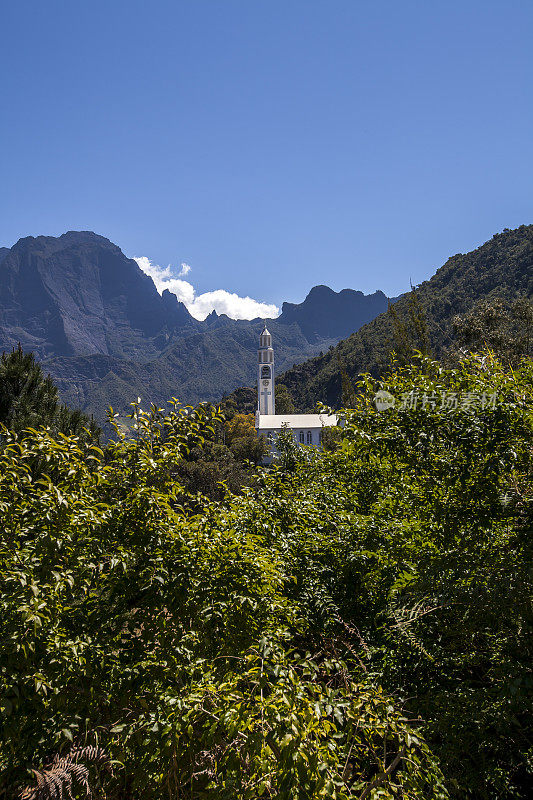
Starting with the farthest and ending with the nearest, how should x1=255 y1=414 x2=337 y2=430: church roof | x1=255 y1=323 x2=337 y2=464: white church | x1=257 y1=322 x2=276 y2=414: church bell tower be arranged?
x1=257 y1=322 x2=276 y2=414: church bell tower → x1=255 y1=414 x2=337 y2=430: church roof → x1=255 y1=323 x2=337 y2=464: white church

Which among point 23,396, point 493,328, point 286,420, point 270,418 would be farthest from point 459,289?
point 23,396

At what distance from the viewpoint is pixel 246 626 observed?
3398mm

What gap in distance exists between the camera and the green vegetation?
105 inches

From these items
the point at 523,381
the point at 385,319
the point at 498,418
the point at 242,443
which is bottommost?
the point at 242,443

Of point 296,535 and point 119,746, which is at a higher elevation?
point 296,535

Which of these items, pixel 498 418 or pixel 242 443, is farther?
pixel 242 443

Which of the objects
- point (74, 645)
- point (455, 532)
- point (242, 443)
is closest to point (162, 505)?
point (74, 645)

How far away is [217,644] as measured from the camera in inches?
135

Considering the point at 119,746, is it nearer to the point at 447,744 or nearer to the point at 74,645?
the point at 74,645

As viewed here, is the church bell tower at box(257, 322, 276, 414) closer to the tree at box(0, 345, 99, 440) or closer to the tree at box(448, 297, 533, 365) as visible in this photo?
the tree at box(448, 297, 533, 365)

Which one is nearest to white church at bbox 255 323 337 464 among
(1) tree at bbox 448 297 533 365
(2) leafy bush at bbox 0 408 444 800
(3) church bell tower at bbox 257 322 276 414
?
(3) church bell tower at bbox 257 322 276 414

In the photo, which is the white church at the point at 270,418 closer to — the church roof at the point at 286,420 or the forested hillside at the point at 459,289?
the church roof at the point at 286,420

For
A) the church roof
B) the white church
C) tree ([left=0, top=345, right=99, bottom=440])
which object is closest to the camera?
tree ([left=0, top=345, right=99, bottom=440])

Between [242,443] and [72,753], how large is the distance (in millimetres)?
38158
